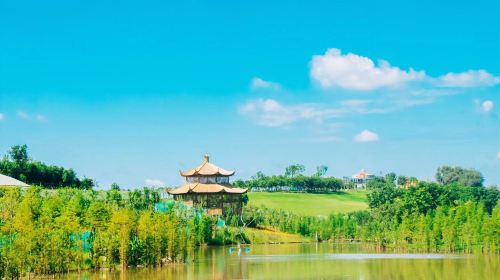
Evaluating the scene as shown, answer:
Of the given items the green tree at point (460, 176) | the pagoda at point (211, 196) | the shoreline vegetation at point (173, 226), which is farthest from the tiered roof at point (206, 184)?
the green tree at point (460, 176)

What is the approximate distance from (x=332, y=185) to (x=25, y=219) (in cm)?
10927

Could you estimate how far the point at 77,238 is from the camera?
36812 millimetres

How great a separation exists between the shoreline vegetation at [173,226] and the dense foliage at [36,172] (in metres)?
0.41

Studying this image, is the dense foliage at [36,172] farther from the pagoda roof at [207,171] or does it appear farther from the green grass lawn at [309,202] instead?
the green grass lawn at [309,202]

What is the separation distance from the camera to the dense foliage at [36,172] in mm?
79062

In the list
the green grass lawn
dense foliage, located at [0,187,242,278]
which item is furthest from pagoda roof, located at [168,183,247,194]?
dense foliage, located at [0,187,242,278]

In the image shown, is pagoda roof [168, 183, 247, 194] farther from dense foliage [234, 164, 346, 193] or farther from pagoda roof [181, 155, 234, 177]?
dense foliage [234, 164, 346, 193]

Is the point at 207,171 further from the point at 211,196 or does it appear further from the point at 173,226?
the point at 173,226

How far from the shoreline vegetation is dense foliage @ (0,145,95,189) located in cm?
41

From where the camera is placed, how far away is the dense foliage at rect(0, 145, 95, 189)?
259ft

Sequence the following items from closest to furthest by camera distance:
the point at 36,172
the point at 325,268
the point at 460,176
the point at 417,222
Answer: the point at 325,268 < the point at 417,222 < the point at 36,172 < the point at 460,176

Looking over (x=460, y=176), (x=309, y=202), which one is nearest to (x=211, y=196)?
(x=309, y=202)

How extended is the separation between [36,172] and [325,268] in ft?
163

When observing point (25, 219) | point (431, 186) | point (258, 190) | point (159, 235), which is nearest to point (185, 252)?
point (159, 235)
